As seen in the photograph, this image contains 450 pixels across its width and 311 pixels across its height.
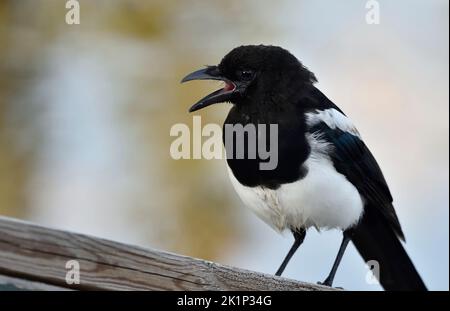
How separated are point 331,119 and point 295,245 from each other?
47 cm

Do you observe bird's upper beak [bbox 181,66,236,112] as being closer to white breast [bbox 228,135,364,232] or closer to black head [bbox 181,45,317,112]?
black head [bbox 181,45,317,112]

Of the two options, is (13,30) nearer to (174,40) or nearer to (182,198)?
(174,40)

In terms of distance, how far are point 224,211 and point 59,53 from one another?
986 millimetres

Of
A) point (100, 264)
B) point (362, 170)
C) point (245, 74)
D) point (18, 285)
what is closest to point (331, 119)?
point (362, 170)

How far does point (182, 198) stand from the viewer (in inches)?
144

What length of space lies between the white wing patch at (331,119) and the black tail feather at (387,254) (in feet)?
1.04

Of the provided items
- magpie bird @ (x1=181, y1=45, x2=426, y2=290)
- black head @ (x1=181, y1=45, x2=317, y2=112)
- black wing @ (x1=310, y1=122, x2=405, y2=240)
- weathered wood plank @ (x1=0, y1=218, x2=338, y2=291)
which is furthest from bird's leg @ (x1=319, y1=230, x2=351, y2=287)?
A: weathered wood plank @ (x1=0, y1=218, x2=338, y2=291)

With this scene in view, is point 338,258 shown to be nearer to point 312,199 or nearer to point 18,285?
point 312,199

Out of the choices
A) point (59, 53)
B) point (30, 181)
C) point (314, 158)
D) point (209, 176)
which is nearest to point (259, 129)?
point (314, 158)

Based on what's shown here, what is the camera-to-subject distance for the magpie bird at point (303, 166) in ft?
9.25

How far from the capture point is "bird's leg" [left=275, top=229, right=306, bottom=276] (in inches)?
121

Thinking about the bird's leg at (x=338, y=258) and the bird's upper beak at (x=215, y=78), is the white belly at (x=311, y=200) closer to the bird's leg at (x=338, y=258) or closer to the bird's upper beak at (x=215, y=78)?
the bird's leg at (x=338, y=258)

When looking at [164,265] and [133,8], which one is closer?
[164,265]
